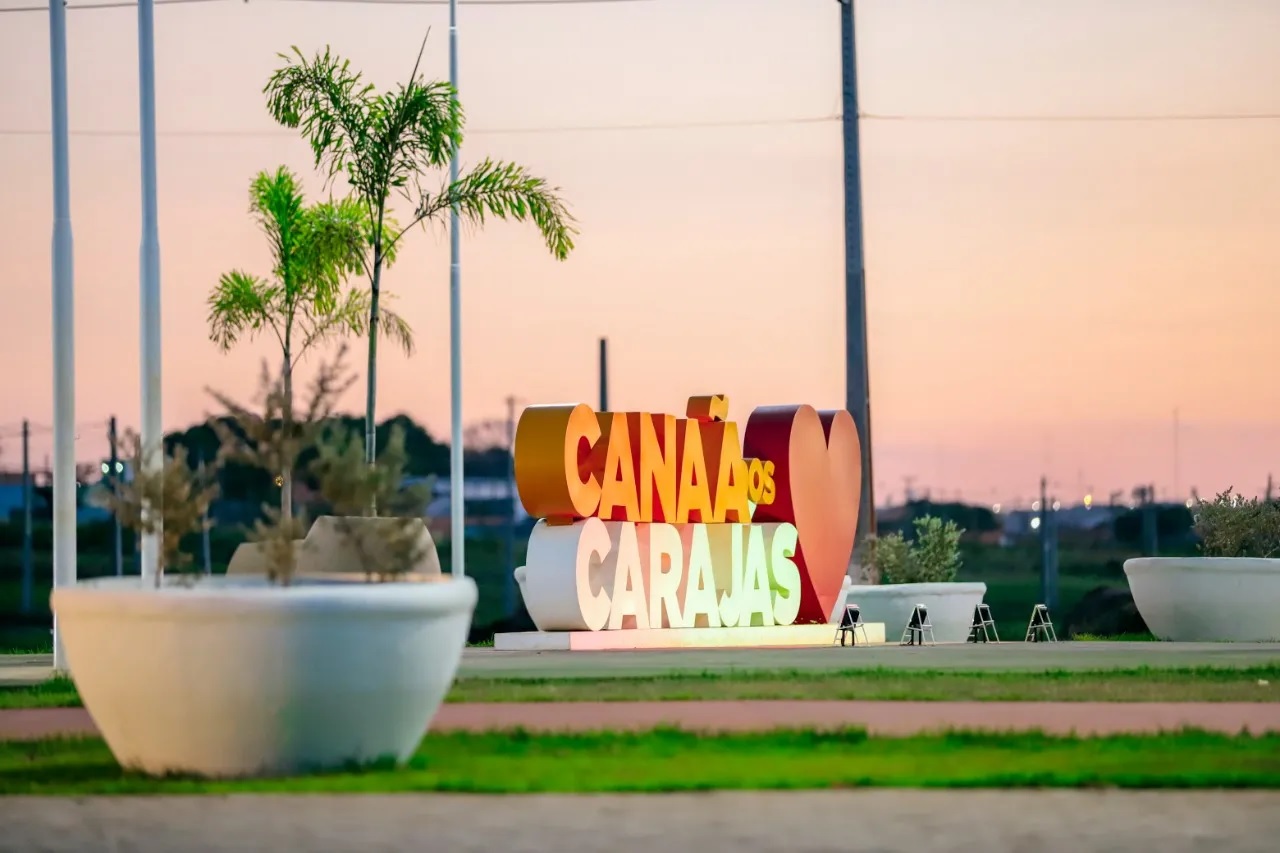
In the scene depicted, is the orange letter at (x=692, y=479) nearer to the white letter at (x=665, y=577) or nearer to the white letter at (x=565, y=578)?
the white letter at (x=665, y=577)

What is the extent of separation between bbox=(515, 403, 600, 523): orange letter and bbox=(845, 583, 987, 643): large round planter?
9.68m

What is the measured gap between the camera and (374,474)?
12.8 metres

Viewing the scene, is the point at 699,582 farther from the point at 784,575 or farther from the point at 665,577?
the point at 784,575

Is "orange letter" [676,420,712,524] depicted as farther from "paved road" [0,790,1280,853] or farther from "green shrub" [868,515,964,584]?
"paved road" [0,790,1280,853]

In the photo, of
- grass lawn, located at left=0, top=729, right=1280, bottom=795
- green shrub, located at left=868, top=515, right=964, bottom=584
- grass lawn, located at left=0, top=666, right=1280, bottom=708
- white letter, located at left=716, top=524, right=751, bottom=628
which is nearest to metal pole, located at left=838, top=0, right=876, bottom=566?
green shrub, located at left=868, top=515, right=964, bottom=584

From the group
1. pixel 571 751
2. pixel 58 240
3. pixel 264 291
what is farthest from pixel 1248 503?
pixel 571 751

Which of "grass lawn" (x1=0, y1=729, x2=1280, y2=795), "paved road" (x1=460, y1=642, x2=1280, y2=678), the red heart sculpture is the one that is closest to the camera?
"grass lawn" (x1=0, y1=729, x2=1280, y2=795)

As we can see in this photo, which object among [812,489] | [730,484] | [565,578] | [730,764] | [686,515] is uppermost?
[730,484]

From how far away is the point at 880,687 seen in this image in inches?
762

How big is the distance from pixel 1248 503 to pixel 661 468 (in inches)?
372

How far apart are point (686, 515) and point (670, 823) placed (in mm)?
21680

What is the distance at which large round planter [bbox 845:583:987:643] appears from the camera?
37281 millimetres

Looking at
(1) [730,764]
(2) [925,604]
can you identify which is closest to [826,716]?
(1) [730,764]

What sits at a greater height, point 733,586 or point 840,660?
point 733,586
